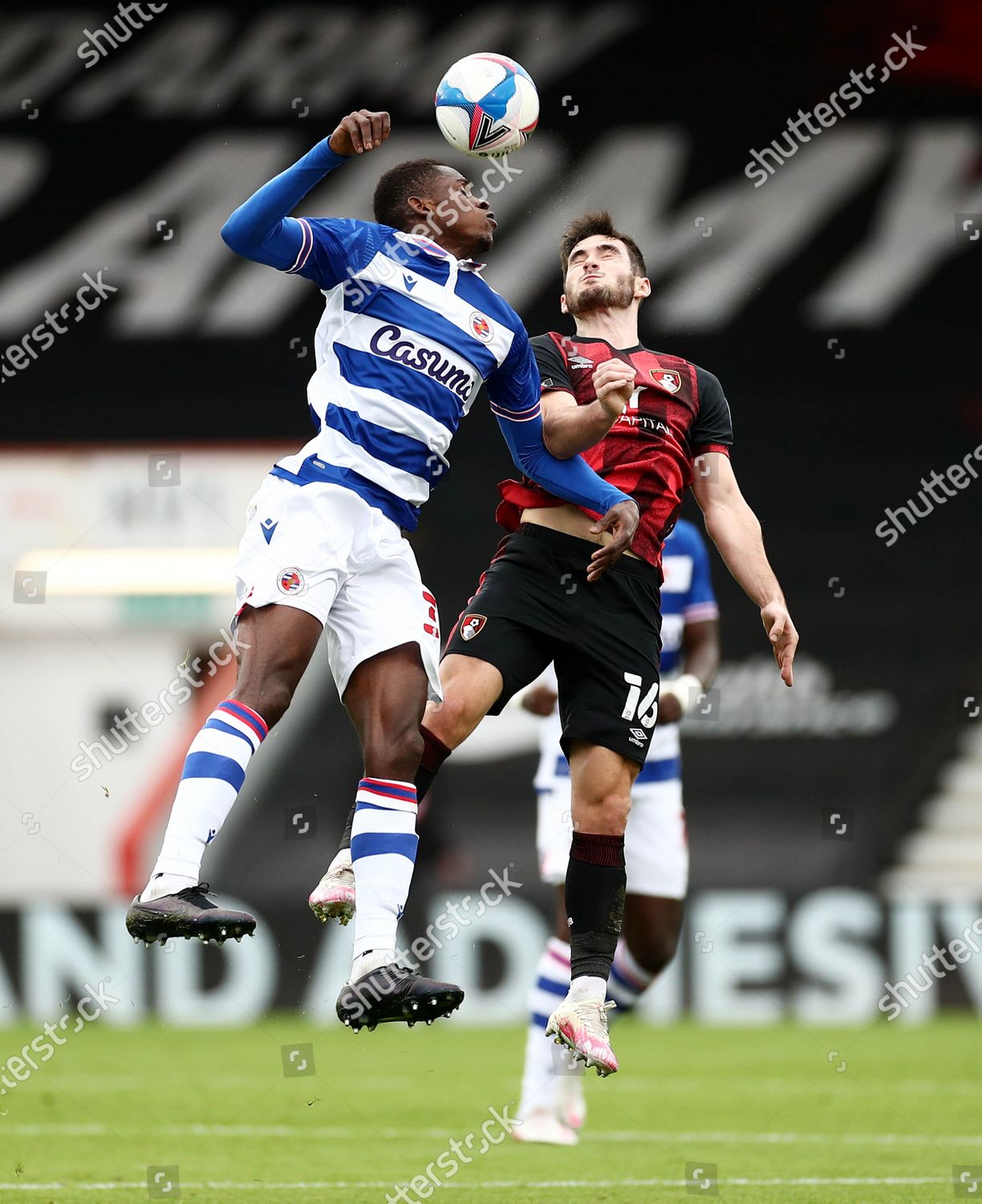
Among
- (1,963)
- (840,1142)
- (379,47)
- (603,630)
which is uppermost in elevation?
(379,47)

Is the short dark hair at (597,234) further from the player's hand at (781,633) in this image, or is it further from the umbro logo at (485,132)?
the player's hand at (781,633)

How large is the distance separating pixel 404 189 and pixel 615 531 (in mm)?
1187

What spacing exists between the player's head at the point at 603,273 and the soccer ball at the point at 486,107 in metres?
0.47

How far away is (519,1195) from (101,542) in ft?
22.2

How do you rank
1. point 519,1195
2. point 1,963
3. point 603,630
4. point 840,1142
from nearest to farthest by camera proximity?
point 603,630 < point 519,1195 < point 840,1142 < point 1,963

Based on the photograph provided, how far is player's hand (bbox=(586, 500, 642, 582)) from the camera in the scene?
17.1ft

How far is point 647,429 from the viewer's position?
18.5ft

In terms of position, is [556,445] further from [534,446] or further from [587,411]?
[587,411]

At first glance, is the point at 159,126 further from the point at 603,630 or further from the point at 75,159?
the point at 603,630

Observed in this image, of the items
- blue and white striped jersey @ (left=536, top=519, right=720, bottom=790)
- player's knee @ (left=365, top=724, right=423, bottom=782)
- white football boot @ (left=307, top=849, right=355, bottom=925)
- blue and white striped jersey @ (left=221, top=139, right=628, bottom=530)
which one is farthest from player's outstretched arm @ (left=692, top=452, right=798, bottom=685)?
blue and white striped jersey @ (left=536, top=519, right=720, bottom=790)

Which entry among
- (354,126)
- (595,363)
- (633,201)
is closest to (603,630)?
(595,363)

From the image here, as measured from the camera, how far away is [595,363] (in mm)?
5719

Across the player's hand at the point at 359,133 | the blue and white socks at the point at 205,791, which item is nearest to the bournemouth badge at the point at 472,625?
the blue and white socks at the point at 205,791

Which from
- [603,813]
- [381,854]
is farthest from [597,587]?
[381,854]
